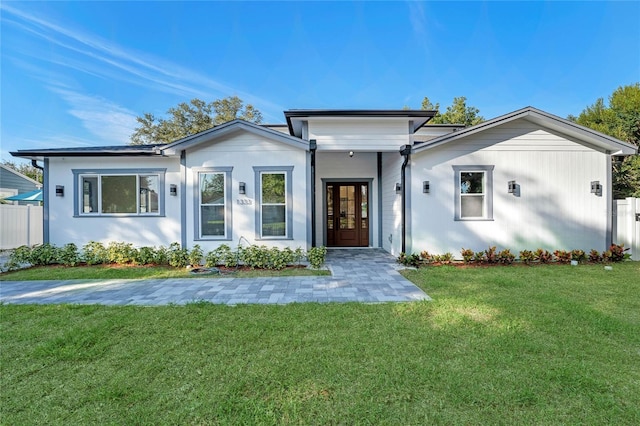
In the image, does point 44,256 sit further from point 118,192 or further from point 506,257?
point 506,257

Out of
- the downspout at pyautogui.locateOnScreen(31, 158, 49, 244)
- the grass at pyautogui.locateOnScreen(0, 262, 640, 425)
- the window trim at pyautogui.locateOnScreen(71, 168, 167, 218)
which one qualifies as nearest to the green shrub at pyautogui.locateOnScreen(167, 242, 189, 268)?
the window trim at pyautogui.locateOnScreen(71, 168, 167, 218)

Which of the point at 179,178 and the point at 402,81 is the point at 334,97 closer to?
the point at 402,81

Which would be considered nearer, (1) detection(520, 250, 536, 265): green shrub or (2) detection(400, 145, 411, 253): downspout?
(1) detection(520, 250, 536, 265): green shrub

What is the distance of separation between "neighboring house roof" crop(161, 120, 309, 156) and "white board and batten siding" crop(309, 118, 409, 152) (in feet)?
1.89

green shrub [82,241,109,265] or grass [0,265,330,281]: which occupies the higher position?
green shrub [82,241,109,265]

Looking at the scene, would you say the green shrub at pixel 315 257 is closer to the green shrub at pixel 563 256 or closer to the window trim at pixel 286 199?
the window trim at pixel 286 199

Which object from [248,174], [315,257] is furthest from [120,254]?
[315,257]

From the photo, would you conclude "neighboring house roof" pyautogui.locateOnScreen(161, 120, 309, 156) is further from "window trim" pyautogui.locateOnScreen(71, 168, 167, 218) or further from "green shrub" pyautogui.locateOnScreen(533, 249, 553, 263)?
"green shrub" pyautogui.locateOnScreen(533, 249, 553, 263)

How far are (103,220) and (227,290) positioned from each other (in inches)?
208

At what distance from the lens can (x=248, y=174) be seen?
777cm

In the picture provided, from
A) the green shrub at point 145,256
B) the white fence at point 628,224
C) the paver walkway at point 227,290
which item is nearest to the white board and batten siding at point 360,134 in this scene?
the paver walkway at point 227,290

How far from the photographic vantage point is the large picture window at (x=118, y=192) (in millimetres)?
8125

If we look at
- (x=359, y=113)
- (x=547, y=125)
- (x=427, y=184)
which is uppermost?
(x=359, y=113)

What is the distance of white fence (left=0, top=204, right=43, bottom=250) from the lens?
33.1ft
